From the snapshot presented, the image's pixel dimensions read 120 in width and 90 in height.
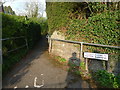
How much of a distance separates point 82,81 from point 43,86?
4.18 feet

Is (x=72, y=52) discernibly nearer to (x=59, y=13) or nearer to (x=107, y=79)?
(x=107, y=79)

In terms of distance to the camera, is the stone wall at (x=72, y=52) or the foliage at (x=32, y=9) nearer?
the stone wall at (x=72, y=52)

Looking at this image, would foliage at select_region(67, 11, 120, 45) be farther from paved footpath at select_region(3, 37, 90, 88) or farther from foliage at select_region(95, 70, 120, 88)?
paved footpath at select_region(3, 37, 90, 88)

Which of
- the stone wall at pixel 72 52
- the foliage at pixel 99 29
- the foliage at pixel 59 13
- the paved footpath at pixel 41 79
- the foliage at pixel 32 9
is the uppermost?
the foliage at pixel 32 9

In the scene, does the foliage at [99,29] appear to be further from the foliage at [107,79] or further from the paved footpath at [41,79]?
the paved footpath at [41,79]

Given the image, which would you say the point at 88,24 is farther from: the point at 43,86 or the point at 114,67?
the point at 43,86

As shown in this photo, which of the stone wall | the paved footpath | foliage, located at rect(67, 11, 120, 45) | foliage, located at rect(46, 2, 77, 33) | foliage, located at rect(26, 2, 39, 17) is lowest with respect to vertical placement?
the paved footpath

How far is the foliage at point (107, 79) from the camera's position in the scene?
2.74 metres

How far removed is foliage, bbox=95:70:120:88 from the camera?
108 inches

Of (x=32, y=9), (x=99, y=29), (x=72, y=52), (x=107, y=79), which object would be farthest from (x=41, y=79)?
(x=32, y=9)

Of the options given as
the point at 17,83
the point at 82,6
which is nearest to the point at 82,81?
the point at 17,83

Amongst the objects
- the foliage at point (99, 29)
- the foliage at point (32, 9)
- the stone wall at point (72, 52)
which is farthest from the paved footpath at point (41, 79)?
the foliage at point (32, 9)

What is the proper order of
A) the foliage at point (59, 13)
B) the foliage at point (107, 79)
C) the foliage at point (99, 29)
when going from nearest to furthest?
the foliage at point (107, 79)
the foliage at point (99, 29)
the foliage at point (59, 13)

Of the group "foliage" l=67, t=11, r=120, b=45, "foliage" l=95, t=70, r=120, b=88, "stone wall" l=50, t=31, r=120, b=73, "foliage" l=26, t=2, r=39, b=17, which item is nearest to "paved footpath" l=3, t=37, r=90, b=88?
"foliage" l=95, t=70, r=120, b=88
